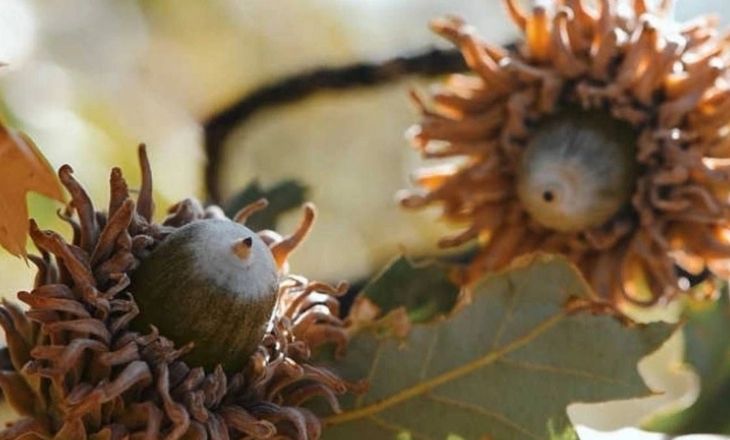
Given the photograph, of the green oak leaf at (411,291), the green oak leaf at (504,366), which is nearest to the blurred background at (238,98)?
the green oak leaf at (411,291)

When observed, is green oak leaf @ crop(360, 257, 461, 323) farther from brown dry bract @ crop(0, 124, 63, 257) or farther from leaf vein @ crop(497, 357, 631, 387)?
brown dry bract @ crop(0, 124, 63, 257)

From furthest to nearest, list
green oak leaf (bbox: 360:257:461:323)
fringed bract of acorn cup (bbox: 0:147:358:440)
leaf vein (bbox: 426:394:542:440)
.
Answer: green oak leaf (bbox: 360:257:461:323), leaf vein (bbox: 426:394:542:440), fringed bract of acorn cup (bbox: 0:147:358:440)

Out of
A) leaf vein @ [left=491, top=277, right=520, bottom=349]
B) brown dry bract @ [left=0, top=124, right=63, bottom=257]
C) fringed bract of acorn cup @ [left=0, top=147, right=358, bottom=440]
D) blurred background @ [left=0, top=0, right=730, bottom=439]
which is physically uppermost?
brown dry bract @ [left=0, top=124, right=63, bottom=257]

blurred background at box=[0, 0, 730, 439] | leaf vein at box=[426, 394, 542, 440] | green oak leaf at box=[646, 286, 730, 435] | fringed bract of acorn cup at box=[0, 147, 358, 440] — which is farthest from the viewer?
blurred background at box=[0, 0, 730, 439]

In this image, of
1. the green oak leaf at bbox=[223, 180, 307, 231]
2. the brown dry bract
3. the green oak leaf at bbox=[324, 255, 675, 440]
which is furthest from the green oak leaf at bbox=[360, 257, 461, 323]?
the brown dry bract

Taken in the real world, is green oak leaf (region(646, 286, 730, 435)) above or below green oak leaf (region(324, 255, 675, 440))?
below

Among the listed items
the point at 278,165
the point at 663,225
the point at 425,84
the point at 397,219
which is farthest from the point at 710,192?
the point at 278,165

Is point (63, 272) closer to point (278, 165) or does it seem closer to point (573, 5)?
point (573, 5)

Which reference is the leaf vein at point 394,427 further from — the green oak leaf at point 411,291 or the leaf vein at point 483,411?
the green oak leaf at point 411,291

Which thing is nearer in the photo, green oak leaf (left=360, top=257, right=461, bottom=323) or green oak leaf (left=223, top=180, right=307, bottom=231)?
green oak leaf (left=360, top=257, right=461, bottom=323)
